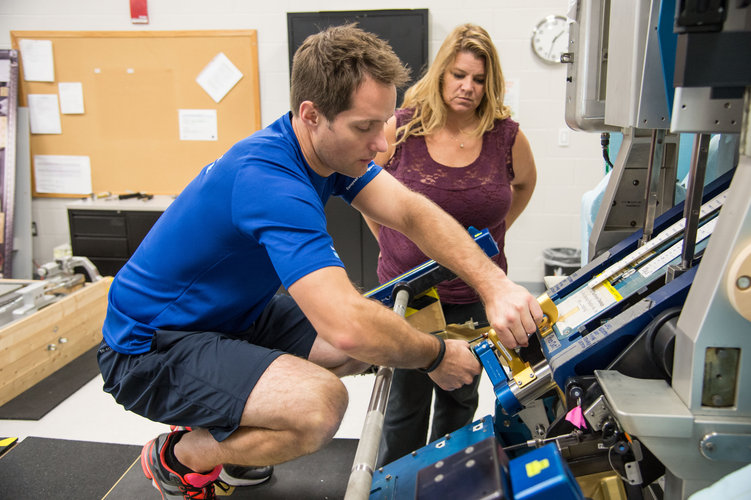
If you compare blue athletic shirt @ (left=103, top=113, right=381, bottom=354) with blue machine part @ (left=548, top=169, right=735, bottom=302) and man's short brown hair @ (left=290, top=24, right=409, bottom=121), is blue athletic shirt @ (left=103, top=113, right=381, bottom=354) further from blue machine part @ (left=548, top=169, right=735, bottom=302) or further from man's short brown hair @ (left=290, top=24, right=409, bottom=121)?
blue machine part @ (left=548, top=169, right=735, bottom=302)

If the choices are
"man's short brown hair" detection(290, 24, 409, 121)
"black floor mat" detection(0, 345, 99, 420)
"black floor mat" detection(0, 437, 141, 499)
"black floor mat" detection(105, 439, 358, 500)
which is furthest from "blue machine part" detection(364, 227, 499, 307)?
"black floor mat" detection(0, 345, 99, 420)

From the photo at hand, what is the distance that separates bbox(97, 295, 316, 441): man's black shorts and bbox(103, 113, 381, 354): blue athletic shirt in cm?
6

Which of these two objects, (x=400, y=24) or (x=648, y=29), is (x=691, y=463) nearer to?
(x=648, y=29)

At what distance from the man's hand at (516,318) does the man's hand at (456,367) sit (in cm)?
12

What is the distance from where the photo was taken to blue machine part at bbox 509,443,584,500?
76cm

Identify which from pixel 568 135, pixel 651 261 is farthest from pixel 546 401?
pixel 568 135

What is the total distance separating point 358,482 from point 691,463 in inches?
20.9

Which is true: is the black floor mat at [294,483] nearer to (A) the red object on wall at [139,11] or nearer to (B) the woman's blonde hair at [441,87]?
(B) the woman's blonde hair at [441,87]

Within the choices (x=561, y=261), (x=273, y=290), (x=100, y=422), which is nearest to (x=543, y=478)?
(x=273, y=290)

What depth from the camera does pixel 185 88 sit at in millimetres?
4227

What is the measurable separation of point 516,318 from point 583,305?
17 centimetres

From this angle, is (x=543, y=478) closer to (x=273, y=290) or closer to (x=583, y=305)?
(x=583, y=305)

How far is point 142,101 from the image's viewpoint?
14.0 ft

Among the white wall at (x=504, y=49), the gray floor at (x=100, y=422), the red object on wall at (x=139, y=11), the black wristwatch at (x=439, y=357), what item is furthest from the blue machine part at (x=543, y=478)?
the red object on wall at (x=139, y=11)
